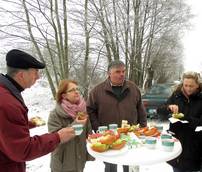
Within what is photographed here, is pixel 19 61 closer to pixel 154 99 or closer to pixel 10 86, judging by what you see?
pixel 10 86

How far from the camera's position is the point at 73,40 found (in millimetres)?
12414

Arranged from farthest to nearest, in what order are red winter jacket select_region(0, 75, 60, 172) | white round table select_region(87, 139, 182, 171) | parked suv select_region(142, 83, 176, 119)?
parked suv select_region(142, 83, 176, 119) → white round table select_region(87, 139, 182, 171) → red winter jacket select_region(0, 75, 60, 172)

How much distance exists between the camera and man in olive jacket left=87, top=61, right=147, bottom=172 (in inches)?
161

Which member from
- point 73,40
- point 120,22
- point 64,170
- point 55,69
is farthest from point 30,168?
point 120,22

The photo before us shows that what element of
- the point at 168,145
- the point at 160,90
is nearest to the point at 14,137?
the point at 168,145

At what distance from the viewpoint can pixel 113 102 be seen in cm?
410

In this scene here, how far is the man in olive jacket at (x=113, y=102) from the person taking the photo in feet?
13.4

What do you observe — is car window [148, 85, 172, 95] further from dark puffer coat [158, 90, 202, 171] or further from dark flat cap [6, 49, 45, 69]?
dark flat cap [6, 49, 45, 69]

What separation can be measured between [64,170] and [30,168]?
245 centimetres

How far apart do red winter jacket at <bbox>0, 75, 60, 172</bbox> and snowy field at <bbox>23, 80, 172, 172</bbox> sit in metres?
3.27

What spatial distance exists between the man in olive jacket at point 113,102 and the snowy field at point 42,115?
1.46 m

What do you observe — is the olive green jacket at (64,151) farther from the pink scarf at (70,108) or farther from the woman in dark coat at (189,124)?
the woman in dark coat at (189,124)

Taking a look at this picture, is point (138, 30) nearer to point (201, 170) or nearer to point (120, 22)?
point (120, 22)

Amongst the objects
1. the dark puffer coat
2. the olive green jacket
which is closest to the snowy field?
the dark puffer coat
